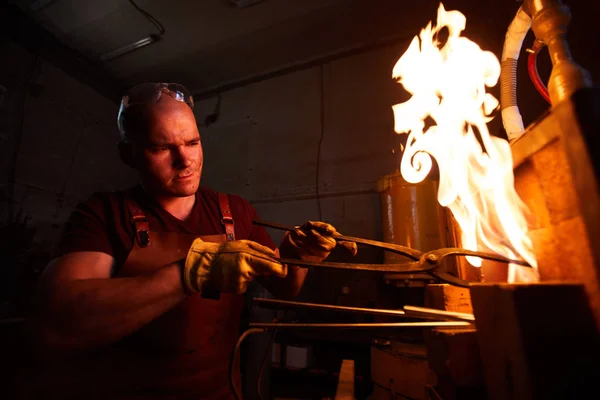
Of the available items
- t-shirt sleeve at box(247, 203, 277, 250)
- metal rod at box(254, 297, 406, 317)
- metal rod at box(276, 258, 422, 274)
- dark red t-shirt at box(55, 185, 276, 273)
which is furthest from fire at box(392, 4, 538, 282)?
dark red t-shirt at box(55, 185, 276, 273)

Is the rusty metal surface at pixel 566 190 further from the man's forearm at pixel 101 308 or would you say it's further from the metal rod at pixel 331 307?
the man's forearm at pixel 101 308

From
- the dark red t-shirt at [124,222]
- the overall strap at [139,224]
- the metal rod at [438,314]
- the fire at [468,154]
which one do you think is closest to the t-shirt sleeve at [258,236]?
the dark red t-shirt at [124,222]

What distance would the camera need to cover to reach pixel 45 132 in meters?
4.37

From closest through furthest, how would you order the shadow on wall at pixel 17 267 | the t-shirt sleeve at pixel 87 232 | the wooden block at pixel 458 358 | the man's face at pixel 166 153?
the wooden block at pixel 458 358 < the t-shirt sleeve at pixel 87 232 < the man's face at pixel 166 153 < the shadow on wall at pixel 17 267

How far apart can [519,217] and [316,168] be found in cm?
320

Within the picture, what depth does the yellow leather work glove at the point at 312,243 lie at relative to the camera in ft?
5.31

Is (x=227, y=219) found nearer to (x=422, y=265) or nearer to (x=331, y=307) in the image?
(x=331, y=307)

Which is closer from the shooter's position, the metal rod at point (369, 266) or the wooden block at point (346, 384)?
the metal rod at point (369, 266)

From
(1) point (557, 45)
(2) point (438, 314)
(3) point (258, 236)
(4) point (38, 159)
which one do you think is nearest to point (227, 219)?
(3) point (258, 236)

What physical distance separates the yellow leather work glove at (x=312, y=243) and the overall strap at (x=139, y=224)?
2.85 ft

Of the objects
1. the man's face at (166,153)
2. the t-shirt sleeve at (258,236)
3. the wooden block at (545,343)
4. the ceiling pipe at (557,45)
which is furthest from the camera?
the t-shirt sleeve at (258,236)

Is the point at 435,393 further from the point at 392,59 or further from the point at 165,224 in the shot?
the point at 392,59

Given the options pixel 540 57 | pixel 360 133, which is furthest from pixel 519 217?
pixel 360 133

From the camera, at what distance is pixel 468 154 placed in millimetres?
1742
